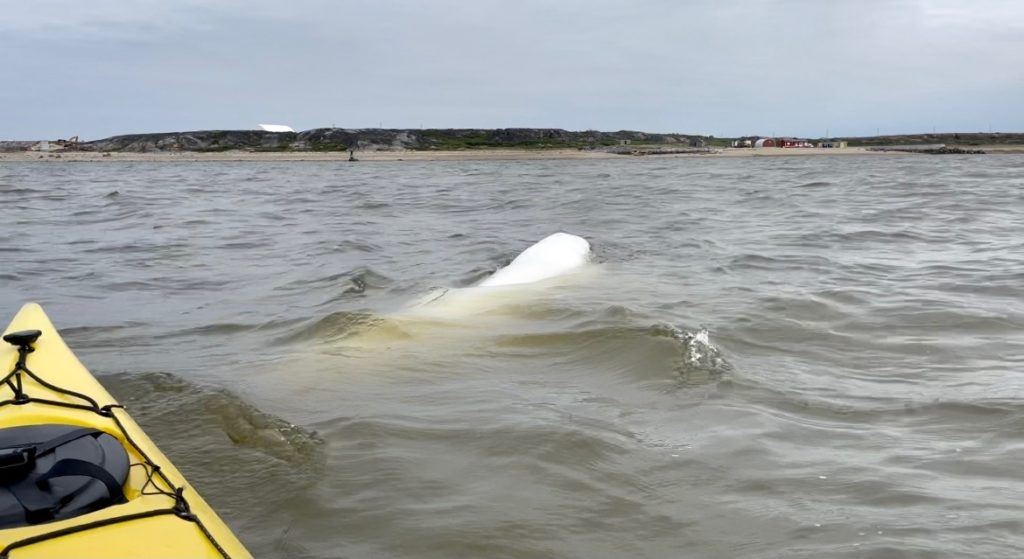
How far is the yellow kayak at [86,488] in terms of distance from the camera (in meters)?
2.58

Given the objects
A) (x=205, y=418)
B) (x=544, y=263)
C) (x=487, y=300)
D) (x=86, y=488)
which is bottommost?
(x=205, y=418)

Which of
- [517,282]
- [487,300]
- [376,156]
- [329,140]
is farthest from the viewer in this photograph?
[329,140]

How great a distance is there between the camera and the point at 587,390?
19.0ft

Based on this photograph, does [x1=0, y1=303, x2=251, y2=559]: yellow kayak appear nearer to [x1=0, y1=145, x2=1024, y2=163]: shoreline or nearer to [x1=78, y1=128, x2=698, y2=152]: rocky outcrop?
[x1=0, y1=145, x2=1024, y2=163]: shoreline

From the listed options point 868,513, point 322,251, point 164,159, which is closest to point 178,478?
point 868,513

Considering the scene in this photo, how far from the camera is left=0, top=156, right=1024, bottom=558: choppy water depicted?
3.77 m

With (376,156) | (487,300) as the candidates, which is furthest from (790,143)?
(487,300)

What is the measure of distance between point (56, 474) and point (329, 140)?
7490cm

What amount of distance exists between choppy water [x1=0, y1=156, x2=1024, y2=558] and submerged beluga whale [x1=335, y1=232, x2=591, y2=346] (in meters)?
0.07

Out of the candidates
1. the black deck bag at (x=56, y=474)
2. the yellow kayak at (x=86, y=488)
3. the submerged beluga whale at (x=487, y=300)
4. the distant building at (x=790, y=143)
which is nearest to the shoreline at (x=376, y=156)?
the distant building at (x=790, y=143)

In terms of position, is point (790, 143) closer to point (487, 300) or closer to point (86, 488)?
point (487, 300)

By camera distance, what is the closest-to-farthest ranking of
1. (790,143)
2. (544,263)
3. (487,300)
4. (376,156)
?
(487,300) → (544,263) → (376,156) → (790,143)

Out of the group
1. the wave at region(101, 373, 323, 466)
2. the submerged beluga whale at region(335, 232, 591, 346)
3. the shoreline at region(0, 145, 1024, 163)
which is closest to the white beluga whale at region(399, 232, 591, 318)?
the submerged beluga whale at region(335, 232, 591, 346)

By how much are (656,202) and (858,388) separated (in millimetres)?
16776
